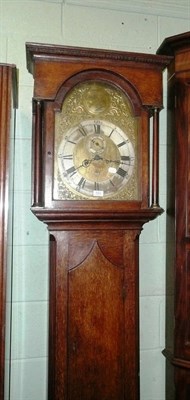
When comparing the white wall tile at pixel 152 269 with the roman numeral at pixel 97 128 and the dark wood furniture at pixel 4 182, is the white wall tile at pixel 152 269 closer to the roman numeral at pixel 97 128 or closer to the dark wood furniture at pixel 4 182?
the roman numeral at pixel 97 128

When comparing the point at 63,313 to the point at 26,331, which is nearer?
the point at 63,313

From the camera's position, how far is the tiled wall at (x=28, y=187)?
4.30ft

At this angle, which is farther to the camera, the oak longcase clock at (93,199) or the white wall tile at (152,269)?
the white wall tile at (152,269)

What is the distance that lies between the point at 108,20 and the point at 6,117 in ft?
2.43

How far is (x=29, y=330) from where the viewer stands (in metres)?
1.31

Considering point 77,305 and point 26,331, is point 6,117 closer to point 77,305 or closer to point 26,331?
point 77,305

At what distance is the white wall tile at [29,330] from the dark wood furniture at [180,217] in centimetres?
46

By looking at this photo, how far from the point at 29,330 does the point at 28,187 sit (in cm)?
52

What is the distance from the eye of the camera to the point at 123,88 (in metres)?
1.16

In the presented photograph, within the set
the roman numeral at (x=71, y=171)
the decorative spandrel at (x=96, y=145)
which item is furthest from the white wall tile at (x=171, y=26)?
the roman numeral at (x=71, y=171)

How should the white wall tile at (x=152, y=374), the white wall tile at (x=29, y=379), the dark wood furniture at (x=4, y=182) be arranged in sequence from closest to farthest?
the dark wood furniture at (x=4, y=182), the white wall tile at (x=29, y=379), the white wall tile at (x=152, y=374)

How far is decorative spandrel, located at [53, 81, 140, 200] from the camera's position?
1126 millimetres

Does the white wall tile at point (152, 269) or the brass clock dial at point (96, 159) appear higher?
the brass clock dial at point (96, 159)

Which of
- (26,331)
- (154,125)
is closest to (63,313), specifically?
(26,331)
